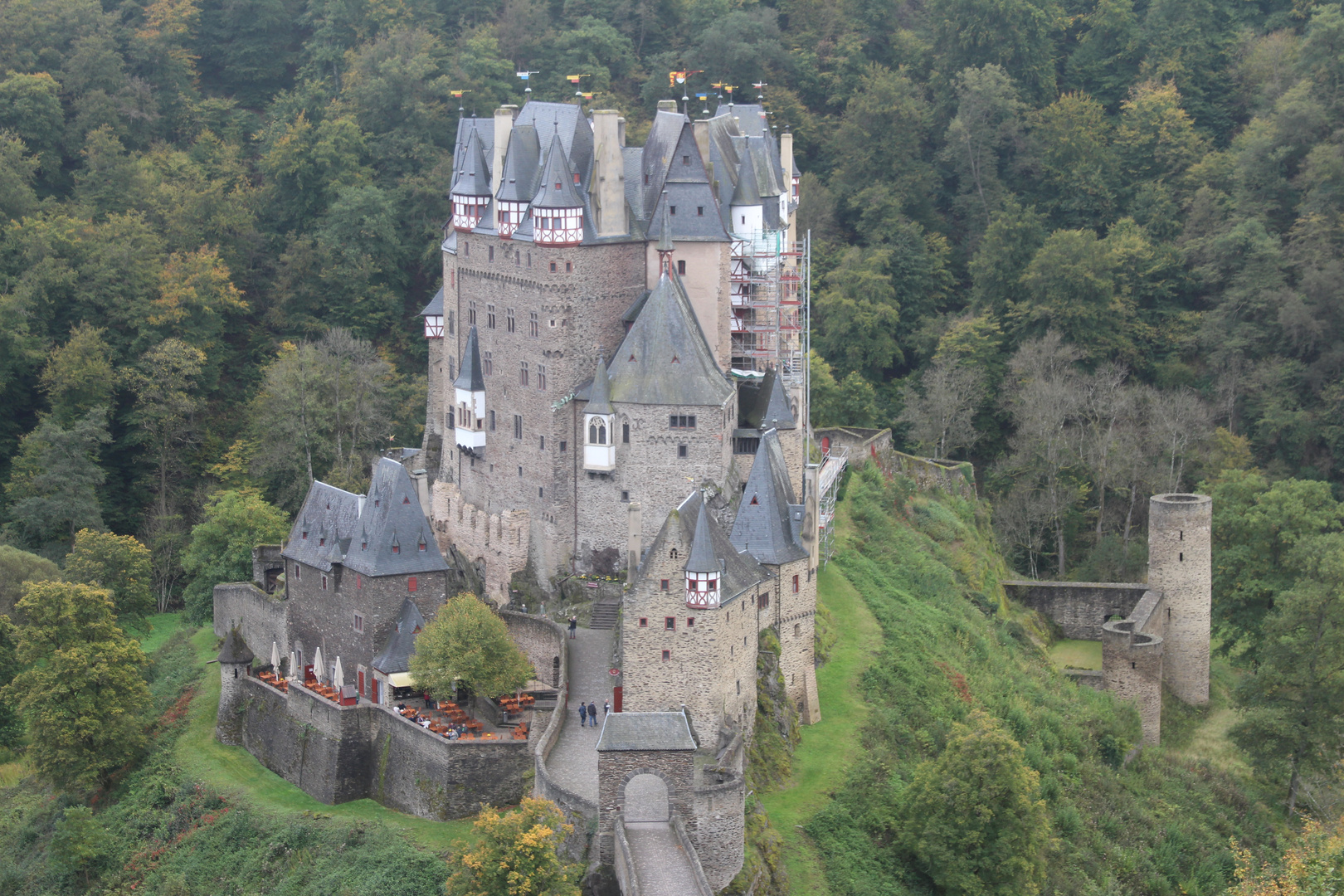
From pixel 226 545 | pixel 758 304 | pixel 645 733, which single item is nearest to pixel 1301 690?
pixel 758 304

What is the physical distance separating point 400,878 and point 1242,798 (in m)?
27.9

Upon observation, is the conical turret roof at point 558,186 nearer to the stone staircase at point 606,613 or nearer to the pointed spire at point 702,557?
the stone staircase at point 606,613

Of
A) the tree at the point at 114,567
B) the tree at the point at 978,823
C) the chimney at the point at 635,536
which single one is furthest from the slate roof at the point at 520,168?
the tree at the point at 978,823

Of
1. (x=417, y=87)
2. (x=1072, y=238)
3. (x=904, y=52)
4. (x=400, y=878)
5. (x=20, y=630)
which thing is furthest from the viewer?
(x=904, y=52)

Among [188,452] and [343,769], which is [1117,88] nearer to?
[188,452]

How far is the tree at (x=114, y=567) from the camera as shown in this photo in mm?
65625

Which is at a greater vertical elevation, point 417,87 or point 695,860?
point 417,87

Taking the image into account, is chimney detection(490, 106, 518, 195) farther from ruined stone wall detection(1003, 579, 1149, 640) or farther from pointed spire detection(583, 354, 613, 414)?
ruined stone wall detection(1003, 579, 1149, 640)

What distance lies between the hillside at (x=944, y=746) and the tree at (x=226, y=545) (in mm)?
20041

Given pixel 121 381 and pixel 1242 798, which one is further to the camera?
pixel 121 381

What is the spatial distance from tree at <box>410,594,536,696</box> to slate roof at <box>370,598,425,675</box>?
3.93 feet

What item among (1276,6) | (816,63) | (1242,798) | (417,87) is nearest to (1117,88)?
(1276,6)

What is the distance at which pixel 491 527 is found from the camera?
58250mm

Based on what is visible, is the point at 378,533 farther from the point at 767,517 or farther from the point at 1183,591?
the point at 1183,591
